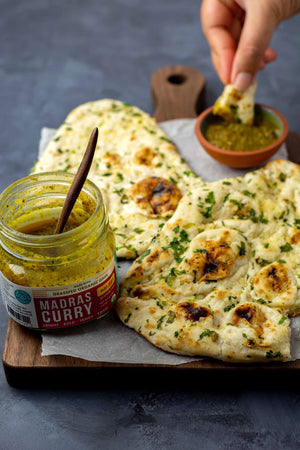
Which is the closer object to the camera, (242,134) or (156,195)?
(156,195)

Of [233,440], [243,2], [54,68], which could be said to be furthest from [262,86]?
[233,440]

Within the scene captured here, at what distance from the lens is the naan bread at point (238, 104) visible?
4.22 m

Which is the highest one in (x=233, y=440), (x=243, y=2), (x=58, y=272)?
(x=243, y=2)

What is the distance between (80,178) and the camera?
292cm

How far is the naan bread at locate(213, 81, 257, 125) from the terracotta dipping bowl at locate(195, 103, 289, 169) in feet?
0.53

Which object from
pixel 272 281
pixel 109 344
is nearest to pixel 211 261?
pixel 272 281

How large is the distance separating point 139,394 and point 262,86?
348 centimetres

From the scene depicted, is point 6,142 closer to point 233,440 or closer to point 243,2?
point 243,2

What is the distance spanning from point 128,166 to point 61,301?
151 centimetres

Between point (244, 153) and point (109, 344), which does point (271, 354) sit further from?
point (244, 153)

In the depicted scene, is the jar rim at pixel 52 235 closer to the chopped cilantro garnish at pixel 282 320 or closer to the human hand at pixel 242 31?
the chopped cilantro garnish at pixel 282 320

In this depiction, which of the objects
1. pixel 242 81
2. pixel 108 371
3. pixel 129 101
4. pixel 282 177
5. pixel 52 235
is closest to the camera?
pixel 52 235

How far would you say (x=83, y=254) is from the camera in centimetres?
297

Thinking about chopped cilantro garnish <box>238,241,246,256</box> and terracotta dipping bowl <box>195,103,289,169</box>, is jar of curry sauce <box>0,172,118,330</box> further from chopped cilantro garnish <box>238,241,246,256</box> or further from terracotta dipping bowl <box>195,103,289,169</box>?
terracotta dipping bowl <box>195,103,289,169</box>
